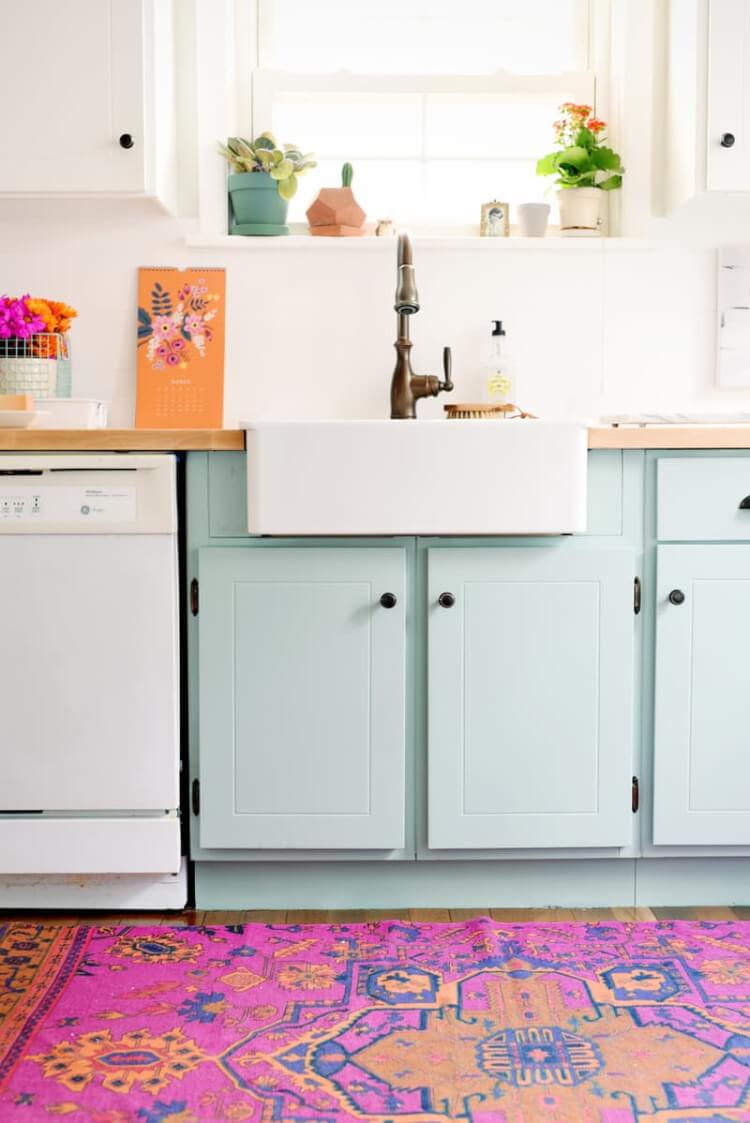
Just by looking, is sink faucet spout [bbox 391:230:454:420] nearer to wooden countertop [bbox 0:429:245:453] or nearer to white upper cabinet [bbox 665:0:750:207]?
wooden countertop [bbox 0:429:245:453]

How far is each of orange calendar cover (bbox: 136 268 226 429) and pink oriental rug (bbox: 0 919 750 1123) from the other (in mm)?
1267

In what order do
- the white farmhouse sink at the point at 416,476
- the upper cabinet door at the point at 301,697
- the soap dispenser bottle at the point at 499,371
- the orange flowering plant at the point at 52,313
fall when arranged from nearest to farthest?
the white farmhouse sink at the point at 416,476
the upper cabinet door at the point at 301,697
the orange flowering plant at the point at 52,313
the soap dispenser bottle at the point at 499,371

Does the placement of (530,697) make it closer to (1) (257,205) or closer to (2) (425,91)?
(1) (257,205)

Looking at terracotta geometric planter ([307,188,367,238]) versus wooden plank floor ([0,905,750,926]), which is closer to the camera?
wooden plank floor ([0,905,750,926])

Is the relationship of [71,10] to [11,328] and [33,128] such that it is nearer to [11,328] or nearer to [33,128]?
[33,128]

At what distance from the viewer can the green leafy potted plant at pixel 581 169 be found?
9.25 feet

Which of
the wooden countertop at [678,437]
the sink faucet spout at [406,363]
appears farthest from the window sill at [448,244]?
the wooden countertop at [678,437]

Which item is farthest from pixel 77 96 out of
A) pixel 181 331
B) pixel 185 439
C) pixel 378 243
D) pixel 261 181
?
pixel 185 439

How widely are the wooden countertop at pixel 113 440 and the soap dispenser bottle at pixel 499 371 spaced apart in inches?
31.3

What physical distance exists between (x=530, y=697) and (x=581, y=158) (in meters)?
1.36

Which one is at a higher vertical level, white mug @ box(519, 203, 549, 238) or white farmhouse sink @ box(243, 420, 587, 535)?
white mug @ box(519, 203, 549, 238)

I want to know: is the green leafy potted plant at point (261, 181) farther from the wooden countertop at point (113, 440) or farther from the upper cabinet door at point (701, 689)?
the upper cabinet door at point (701, 689)

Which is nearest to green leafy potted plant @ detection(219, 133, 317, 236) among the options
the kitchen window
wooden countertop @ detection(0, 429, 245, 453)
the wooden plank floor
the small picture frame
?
the kitchen window

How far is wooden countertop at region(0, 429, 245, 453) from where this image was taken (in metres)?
2.18
